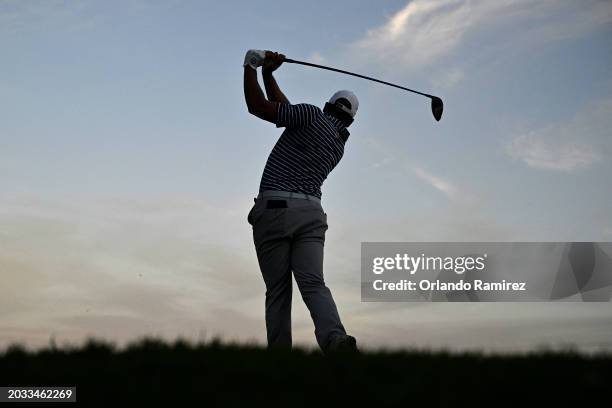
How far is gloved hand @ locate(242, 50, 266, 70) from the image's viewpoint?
24.9 feet

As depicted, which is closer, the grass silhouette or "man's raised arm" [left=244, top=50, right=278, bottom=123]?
the grass silhouette

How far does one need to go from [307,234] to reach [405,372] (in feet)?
9.62

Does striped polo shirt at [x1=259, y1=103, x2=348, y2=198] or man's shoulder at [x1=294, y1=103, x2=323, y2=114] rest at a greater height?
man's shoulder at [x1=294, y1=103, x2=323, y2=114]

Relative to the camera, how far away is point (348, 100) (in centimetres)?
784

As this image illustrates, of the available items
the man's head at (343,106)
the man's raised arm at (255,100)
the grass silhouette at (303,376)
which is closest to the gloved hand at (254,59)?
the man's raised arm at (255,100)

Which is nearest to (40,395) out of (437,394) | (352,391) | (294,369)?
(294,369)

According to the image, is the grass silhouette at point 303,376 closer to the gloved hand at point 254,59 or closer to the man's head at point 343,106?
the man's head at point 343,106

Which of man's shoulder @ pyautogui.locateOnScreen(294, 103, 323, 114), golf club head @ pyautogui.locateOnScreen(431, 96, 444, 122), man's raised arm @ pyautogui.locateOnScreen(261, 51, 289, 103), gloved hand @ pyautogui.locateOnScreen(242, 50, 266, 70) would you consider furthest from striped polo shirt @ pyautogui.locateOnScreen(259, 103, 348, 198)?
golf club head @ pyautogui.locateOnScreen(431, 96, 444, 122)

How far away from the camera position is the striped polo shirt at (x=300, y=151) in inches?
Answer: 293

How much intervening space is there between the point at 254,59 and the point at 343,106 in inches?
38.6

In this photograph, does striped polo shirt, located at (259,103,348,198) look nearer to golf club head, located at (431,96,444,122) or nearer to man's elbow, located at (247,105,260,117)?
man's elbow, located at (247,105,260,117)

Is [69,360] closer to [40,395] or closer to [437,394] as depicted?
[40,395]

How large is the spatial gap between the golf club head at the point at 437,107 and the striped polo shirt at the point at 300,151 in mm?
3049

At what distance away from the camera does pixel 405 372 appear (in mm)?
4695
